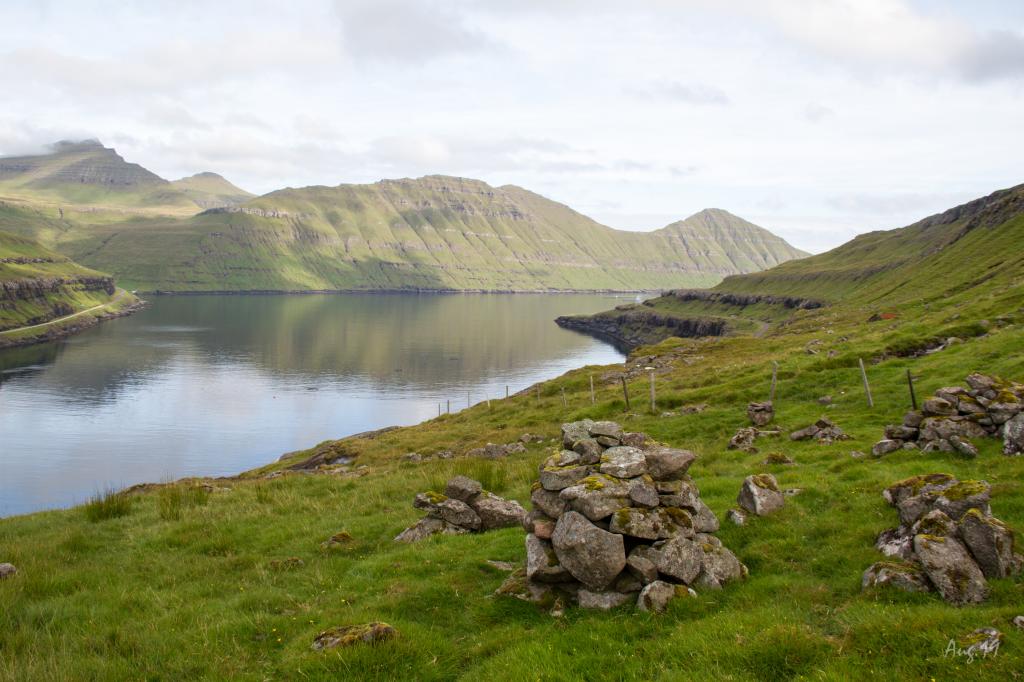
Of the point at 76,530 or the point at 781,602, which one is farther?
the point at 76,530

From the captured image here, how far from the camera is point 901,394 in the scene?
101ft

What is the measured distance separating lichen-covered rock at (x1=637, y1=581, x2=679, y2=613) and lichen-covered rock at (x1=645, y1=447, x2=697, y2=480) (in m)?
3.35

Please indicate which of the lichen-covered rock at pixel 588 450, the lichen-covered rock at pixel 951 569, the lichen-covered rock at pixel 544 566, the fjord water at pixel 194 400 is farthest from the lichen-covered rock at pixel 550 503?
the fjord water at pixel 194 400

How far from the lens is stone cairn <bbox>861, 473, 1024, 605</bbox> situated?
11281 millimetres

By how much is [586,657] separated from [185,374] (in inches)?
6368

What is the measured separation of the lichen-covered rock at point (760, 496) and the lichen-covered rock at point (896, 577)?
425 cm

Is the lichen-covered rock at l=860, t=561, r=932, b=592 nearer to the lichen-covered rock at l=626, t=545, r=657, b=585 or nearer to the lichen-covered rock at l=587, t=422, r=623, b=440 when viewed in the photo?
the lichen-covered rock at l=626, t=545, r=657, b=585

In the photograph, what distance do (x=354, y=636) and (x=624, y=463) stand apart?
24.9 ft

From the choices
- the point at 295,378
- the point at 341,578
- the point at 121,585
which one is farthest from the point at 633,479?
the point at 295,378

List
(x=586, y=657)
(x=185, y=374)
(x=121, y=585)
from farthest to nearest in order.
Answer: (x=185, y=374), (x=121, y=585), (x=586, y=657)

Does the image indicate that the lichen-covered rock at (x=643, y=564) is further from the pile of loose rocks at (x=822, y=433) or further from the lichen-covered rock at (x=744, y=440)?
the pile of loose rocks at (x=822, y=433)

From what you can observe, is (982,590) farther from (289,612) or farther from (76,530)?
(76,530)

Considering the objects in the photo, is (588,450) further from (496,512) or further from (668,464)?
(496,512)

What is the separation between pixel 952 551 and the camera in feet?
38.2
